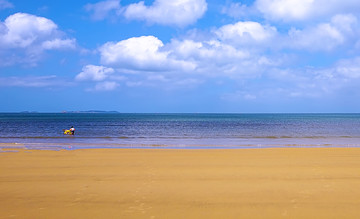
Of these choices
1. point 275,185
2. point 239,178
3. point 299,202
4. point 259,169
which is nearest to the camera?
point 299,202

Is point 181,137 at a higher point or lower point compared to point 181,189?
lower

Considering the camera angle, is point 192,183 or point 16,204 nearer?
point 16,204

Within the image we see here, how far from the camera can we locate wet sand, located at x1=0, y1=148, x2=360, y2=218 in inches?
299

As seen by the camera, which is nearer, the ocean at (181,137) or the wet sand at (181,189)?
the wet sand at (181,189)

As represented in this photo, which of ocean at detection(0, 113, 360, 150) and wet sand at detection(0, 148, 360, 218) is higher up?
wet sand at detection(0, 148, 360, 218)

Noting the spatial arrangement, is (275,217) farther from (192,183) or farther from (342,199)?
(192,183)

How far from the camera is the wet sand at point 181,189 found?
759 centimetres

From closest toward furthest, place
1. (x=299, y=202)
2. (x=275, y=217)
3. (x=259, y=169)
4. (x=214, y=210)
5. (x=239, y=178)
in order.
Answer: (x=275, y=217) < (x=214, y=210) < (x=299, y=202) < (x=239, y=178) < (x=259, y=169)

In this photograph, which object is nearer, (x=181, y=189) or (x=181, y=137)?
(x=181, y=189)

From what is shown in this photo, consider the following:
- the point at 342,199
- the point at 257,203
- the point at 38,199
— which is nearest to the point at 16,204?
the point at 38,199

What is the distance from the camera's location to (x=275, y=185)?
996 cm

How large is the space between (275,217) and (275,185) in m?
2.87

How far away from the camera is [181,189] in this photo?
9602 mm

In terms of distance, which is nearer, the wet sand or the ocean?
the wet sand
